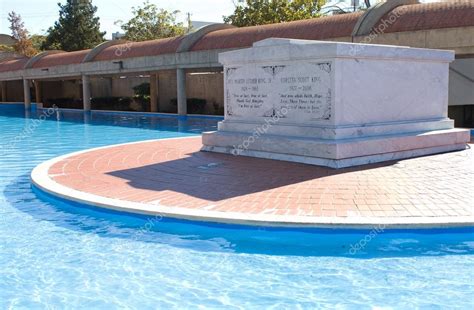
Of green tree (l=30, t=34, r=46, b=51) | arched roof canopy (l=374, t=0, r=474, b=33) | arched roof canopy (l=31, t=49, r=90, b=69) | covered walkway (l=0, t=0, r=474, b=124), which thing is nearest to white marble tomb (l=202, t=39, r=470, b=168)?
arched roof canopy (l=374, t=0, r=474, b=33)

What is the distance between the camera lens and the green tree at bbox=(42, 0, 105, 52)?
194ft

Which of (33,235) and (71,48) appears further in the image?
(71,48)

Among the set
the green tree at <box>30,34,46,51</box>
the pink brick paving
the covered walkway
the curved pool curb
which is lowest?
the curved pool curb

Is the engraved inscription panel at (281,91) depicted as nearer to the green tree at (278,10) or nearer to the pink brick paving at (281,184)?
the pink brick paving at (281,184)

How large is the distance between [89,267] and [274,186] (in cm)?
349

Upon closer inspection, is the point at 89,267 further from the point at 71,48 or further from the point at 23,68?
the point at 71,48

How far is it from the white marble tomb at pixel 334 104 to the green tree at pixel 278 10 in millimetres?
25930

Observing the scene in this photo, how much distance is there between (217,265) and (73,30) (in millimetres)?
59018

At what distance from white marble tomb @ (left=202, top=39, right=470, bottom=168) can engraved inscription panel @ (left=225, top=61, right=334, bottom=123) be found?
0.02 metres

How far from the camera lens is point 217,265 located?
5.77 m

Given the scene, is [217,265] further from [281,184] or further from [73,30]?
[73,30]

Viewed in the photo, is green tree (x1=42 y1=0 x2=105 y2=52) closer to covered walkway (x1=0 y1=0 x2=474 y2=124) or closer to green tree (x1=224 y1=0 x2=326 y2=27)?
covered walkway (x1=0 y1=0 x2=474 y2=124)

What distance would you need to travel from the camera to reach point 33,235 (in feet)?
22.8

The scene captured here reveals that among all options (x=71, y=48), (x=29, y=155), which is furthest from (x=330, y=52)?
(x=71, y=48)
